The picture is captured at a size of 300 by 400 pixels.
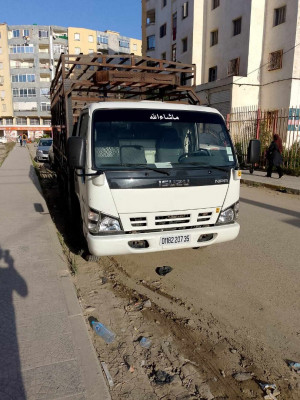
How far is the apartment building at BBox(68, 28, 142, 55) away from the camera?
6788 centimetres

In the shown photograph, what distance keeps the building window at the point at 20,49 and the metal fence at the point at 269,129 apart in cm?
6464

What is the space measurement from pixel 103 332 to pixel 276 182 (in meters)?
9.91

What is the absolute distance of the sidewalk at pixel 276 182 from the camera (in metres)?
10.3

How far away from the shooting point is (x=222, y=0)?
24766 mm

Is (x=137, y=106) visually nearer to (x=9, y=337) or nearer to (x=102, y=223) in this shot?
(x=102, y=223)

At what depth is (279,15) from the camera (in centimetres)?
2103

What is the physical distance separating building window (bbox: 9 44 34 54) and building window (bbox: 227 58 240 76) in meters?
56.9

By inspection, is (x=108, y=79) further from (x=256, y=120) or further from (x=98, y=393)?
(x=256, y=120)

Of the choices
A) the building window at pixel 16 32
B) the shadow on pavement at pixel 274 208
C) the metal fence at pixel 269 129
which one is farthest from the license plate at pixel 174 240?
the building window at pixel 16 32

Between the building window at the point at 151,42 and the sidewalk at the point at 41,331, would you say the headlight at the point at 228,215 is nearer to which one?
the sidewalk at the point at 41,331

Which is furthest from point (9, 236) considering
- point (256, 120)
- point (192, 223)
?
point (256, 120)

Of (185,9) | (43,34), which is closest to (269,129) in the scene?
(185,9)

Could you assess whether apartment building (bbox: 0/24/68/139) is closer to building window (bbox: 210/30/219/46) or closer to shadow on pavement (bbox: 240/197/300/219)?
building window (bbox: 210/30/219/46)

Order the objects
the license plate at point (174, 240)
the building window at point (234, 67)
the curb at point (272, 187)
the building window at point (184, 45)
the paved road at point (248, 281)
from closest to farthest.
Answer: the paved road at point (248, 281) < the license plate at point (174, 240) < the curb at point (272, 187) < the building window at point (234, 67) < the building window at point (184, 45)
